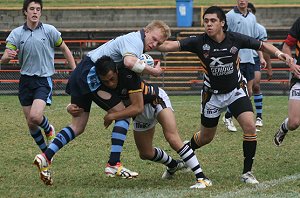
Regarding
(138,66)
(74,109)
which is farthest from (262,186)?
(74,109)

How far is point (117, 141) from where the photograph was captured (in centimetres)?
805

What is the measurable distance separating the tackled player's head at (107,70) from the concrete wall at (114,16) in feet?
65.2

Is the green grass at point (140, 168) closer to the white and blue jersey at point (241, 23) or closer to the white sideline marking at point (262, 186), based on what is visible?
the white sideline marking at point (262, 186)

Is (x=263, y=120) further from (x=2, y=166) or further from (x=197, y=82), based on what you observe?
(x=197, y=82)

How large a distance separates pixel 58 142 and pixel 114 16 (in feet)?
66.1

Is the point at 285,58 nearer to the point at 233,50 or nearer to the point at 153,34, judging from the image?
the point at 233,50

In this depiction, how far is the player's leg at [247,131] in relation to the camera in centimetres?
806

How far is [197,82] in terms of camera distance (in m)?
23.5

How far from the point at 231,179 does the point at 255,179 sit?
0.35m

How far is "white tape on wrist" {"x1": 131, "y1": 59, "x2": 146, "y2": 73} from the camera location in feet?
24.6

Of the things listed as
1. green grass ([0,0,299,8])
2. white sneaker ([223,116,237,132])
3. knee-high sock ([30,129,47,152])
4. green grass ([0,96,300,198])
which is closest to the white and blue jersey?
white sneaker ([223,116,237,132])

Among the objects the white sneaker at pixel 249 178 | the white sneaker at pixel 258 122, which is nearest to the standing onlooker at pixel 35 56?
the white sneaker at pixel 249 178

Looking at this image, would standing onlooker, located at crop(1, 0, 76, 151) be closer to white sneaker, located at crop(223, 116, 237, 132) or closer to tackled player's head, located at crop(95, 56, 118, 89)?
tackled player's head, located at crop(95, 56, 118, 89)

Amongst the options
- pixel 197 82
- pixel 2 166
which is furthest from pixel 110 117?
pixel 197 82
